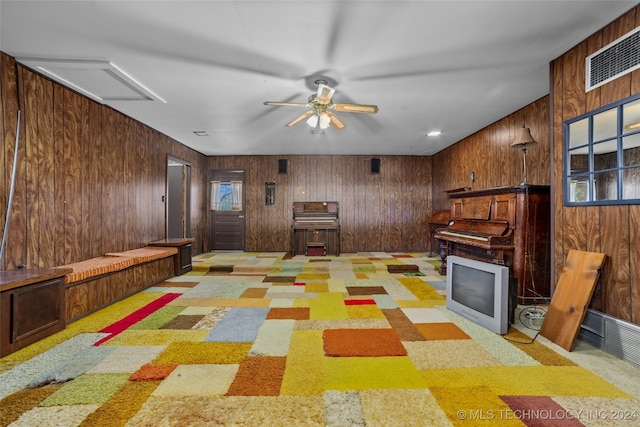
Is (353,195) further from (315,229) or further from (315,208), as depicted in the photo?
(315,229)

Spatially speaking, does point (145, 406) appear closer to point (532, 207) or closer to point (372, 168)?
point (532, 207)

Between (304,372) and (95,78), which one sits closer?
(304,372)

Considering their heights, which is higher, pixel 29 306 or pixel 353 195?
pixel 353 195

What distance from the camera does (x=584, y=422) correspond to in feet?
4.78

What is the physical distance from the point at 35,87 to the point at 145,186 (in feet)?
7.07

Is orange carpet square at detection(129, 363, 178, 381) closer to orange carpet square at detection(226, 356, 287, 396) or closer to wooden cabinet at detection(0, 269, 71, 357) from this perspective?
orange carpet square at detection(226, 356, 287, 396)

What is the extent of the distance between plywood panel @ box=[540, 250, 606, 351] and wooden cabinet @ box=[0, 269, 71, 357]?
14.4 ft

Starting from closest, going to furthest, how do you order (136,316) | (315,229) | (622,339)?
(622,339), (136,316), (315,229)

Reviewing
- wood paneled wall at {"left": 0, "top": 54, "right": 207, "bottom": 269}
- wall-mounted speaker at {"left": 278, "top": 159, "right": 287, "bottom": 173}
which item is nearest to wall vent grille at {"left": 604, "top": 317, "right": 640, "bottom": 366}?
wood paneled wall at {"left": 0, "top": 54, "right": 207, "bottom": 269}

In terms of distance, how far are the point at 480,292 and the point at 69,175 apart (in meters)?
4.86

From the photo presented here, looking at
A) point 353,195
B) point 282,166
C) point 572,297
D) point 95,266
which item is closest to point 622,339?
point 572,297

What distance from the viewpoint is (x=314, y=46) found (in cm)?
257

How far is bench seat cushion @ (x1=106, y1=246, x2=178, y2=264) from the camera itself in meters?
3.84

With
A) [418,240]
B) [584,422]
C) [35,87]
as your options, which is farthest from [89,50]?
[418,240]
